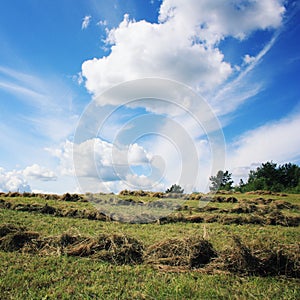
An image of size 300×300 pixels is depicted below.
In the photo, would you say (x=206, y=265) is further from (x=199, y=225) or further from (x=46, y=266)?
(x=199, y=225)

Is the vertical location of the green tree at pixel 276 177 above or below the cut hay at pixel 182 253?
above

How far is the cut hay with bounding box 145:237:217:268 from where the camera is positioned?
484 cm

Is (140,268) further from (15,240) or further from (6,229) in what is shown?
(6,229)

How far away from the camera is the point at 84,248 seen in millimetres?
5203

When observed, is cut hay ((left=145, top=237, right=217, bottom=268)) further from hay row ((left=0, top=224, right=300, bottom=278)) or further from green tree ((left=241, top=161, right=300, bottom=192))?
green tree ((left=241, top=161, right=300, bottom=192))

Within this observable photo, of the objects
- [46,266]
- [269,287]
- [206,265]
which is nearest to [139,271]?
[206,265]

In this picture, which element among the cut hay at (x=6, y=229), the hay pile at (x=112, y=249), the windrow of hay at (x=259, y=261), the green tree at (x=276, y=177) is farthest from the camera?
the green tree at (x=276, y=177)

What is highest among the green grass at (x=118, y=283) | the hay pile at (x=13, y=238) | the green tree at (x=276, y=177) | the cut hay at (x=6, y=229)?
the green tree at (x=276, y=177)

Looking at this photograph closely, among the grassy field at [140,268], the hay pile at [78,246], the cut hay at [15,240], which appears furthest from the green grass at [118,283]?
the cut hay at [15,240]

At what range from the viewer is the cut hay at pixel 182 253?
15.9 ft

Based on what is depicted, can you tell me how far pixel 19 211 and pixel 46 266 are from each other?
25.4 ft

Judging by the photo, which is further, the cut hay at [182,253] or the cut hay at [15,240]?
the cut hay at [15,240]

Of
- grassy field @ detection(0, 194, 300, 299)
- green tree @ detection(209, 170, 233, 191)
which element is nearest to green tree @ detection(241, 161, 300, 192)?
green tree @ detection(209, 170, 233, 191)

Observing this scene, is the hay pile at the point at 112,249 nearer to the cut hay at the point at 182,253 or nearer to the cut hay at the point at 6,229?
the cut hay at the point at 182,253
